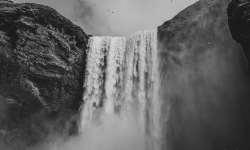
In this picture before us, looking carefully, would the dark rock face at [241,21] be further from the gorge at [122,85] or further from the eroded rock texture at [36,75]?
the eroded rock texture at [36,75]

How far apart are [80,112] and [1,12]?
10077 mm

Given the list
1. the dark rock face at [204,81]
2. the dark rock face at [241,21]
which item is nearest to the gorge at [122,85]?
the dark rock face at [204,81]

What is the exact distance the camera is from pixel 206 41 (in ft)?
62.0

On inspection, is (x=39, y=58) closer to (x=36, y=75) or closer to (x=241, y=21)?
(x=36, y=75)

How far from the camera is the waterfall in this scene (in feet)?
64.6

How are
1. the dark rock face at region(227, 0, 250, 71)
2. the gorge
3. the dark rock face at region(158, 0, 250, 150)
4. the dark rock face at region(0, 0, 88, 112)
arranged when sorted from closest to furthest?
the dark rock face at region(227, 0, 250, 71), the dark rock face at region(158, 0, 250, 150), the gorge, the dark rock face at region(0, 0, 88, 112)

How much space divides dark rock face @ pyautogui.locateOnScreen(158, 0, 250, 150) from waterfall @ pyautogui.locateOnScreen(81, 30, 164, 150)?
922 millimetres

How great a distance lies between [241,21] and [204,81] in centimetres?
611

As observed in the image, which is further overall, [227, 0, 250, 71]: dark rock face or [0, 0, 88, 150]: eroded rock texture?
[0, 0, 88, 150]: eroded rock texture

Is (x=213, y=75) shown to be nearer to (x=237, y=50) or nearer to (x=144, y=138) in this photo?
(x=237, y=50)

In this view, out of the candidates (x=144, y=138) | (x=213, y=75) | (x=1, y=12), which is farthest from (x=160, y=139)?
(x=1, y=12)

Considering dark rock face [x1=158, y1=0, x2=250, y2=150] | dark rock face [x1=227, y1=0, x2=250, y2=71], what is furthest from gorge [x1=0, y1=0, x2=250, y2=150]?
dark rock face [x1=227, y1=0, x2=250, y2=71]

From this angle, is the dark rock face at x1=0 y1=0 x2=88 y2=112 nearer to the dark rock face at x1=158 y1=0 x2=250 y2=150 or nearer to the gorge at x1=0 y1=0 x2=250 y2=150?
the gorge at x1=0 y1=0 x2=250 y2=150

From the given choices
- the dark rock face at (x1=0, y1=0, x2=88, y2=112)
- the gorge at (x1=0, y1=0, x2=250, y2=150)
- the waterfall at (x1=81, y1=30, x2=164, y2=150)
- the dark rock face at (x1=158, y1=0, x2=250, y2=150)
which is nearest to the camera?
the dark rock face at (x1=158, y1=0, x2=250, y2=150)
